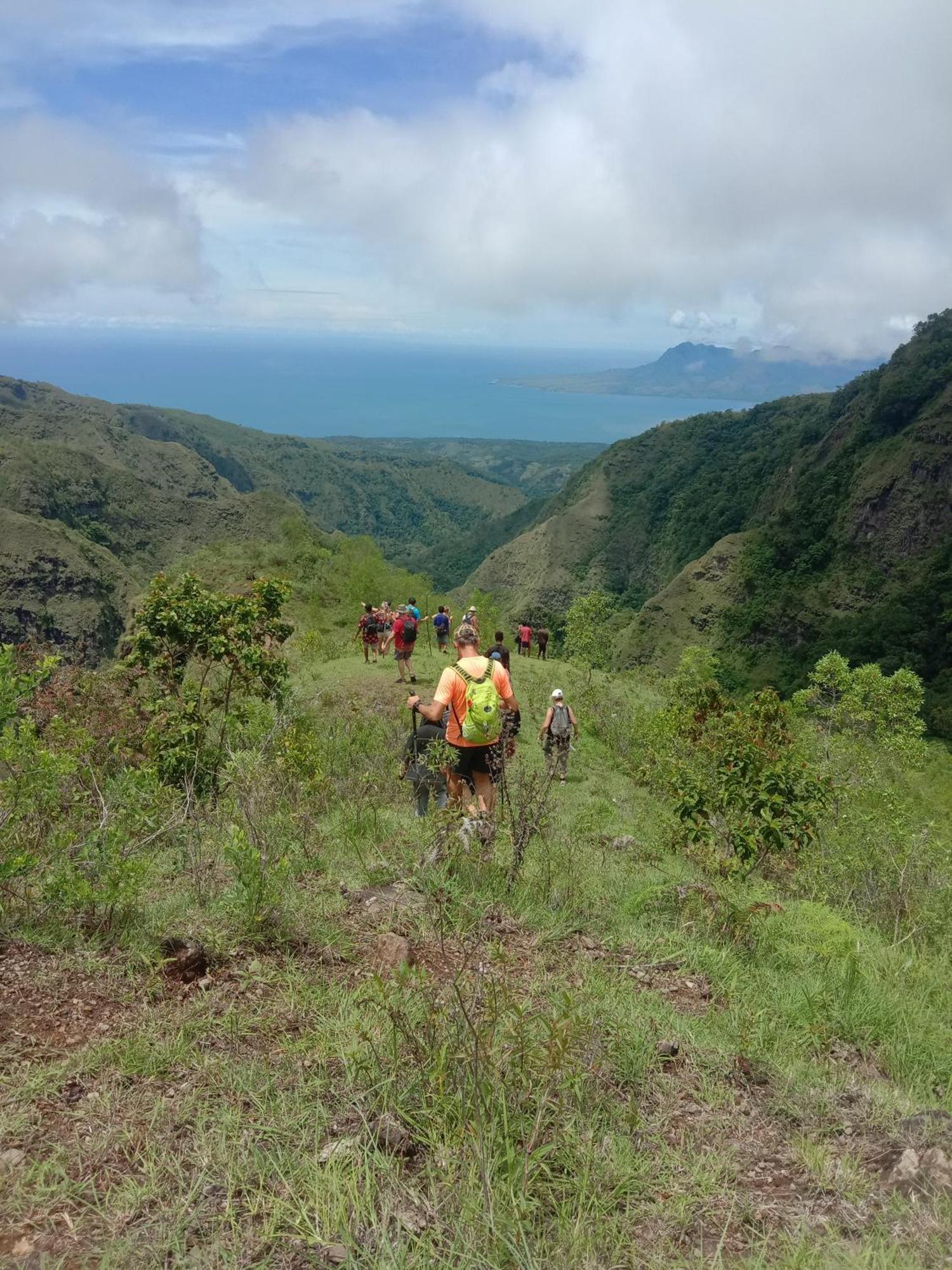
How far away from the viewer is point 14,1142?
100.0 inches

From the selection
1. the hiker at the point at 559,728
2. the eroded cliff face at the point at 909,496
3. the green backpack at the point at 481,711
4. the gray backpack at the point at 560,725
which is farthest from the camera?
the eroded cliff face at the point at 909,496

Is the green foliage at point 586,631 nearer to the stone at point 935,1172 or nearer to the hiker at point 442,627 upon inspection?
the hiker at point 442,627

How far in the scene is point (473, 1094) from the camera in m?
2.62

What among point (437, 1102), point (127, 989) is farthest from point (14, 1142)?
point (437, 1102)

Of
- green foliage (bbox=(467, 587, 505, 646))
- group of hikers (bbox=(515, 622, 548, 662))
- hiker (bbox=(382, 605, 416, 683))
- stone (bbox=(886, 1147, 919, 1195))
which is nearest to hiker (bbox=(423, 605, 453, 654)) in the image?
hiker (bbox=(382, 605, 416, 683))

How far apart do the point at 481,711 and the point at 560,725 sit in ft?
17.0

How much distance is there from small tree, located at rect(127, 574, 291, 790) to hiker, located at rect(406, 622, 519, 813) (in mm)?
2828

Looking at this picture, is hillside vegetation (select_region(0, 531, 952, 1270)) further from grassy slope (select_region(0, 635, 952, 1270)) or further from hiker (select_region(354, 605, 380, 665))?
hiker (select_region(354, 605, 380, 665))

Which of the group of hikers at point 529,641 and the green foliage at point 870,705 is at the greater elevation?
the group of hikers at point 529,641

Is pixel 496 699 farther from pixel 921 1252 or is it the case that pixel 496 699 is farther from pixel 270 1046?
pixel 921 1252

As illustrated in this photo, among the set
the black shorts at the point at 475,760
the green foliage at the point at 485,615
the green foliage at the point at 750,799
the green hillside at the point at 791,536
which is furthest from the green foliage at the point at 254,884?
the green hillside at the point at 791,536

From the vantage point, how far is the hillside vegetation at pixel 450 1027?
2.35m

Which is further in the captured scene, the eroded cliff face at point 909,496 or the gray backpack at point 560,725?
the eroded cliff face at point 909,496

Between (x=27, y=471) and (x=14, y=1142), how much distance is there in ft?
330
